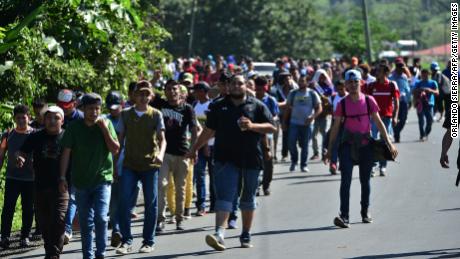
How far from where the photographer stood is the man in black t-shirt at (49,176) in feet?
37.4

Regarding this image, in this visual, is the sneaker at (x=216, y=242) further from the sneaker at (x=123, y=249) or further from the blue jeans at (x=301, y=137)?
the blue jeans at (x=301, y=137)

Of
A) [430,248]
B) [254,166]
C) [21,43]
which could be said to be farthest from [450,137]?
[21,43]

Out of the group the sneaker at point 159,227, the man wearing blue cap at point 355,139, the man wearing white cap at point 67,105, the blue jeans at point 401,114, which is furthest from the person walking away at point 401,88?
the man wearing white cap at point 67,105

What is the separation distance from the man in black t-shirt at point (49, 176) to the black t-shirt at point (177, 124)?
2.38 m

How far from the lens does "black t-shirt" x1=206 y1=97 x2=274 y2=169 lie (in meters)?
11.9

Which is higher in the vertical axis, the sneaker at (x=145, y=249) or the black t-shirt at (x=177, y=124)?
the black t-shirt at (x=177, y=124)

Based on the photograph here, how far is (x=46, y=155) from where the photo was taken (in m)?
11.4

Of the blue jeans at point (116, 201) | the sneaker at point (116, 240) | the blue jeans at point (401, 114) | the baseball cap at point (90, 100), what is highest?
the baseball cap at point (90, 100)

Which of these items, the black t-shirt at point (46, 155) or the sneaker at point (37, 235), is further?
the sneaker at point (37, 235)

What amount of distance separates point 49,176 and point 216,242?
1800 mm

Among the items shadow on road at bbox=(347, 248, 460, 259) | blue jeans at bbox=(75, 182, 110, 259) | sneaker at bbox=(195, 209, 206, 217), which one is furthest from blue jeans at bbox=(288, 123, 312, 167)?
blue jeans at bbox=(75, 182, 110, 259)

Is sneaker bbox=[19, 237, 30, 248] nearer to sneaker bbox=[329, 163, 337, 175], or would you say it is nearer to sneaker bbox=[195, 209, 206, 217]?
sneaker bbox=[195, 209, 206, 217]

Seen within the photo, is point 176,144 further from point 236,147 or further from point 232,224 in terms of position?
point 236,147

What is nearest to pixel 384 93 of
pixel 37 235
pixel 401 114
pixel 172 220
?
pixel 172 220
